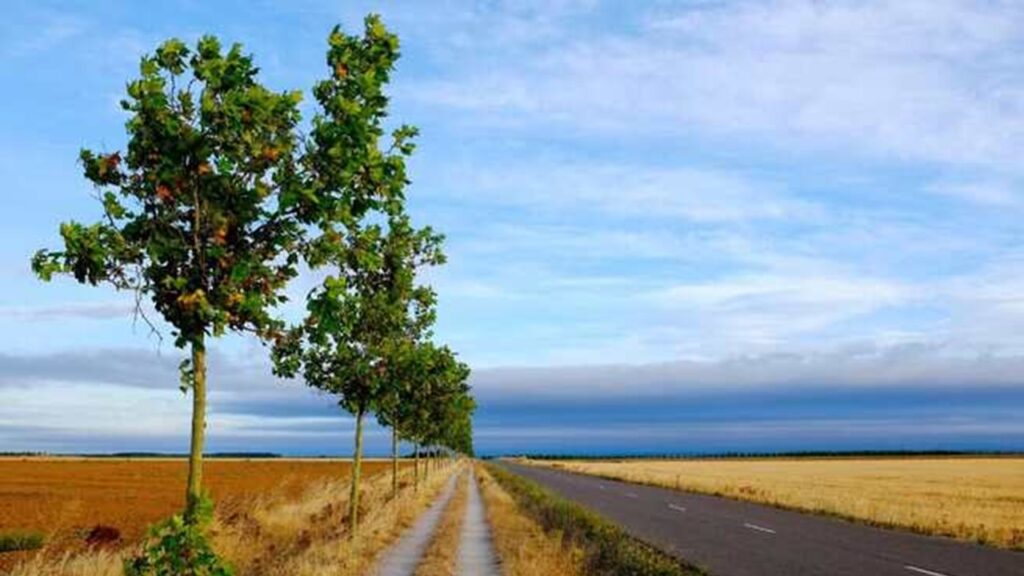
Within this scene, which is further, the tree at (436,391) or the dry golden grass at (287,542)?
the tree at (436,391)

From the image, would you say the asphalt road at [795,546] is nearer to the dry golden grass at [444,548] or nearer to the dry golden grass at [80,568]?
the dry golden grass at [444,548]

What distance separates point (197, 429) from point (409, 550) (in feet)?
35.8

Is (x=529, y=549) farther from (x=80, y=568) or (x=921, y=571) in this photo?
(x=80, y=568)

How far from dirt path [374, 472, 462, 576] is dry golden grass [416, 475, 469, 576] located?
0.14 metres

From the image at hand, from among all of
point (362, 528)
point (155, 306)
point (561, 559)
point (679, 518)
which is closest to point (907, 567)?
point (561, 559)

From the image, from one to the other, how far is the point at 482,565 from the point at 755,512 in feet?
63.3

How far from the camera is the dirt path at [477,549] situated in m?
15.9

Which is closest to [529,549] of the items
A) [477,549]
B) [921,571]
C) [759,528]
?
[477,549]

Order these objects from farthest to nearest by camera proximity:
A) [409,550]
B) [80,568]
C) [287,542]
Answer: [287,542]
[409,550]
[80,568]

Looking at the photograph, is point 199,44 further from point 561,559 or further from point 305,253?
point 561,559

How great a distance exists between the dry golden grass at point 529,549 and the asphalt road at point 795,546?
8.65 ft

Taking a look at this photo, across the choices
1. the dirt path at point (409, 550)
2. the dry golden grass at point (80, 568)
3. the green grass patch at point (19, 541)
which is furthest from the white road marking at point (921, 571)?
the green grass patch at point (19, 541)

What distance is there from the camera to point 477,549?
19.3 meters

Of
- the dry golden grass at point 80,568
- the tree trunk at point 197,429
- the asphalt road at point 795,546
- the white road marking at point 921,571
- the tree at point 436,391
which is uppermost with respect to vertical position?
the tree at point 436,391
